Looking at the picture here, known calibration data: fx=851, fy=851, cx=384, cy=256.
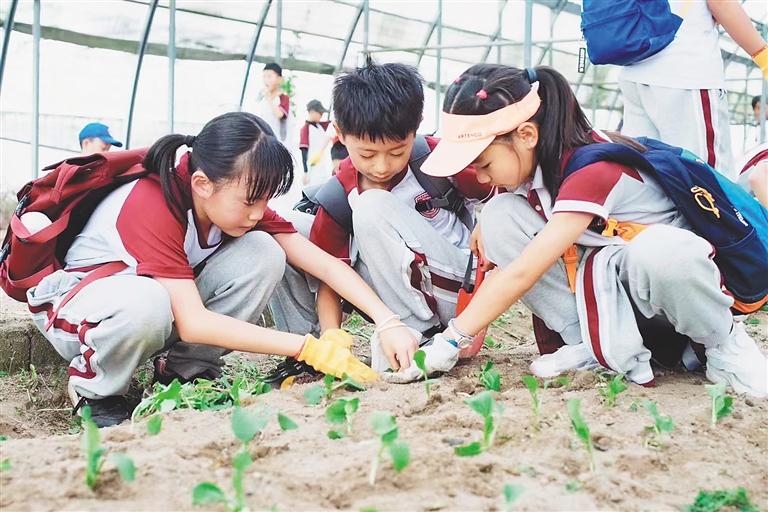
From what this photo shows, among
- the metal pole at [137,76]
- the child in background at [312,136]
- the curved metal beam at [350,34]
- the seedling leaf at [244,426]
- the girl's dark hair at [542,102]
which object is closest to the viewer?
the seedling leaf at [244,426]

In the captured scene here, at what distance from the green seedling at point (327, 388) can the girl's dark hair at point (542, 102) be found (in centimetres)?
75

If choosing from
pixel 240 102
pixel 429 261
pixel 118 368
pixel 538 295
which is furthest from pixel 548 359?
pixel 240 102

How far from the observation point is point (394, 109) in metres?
2.51

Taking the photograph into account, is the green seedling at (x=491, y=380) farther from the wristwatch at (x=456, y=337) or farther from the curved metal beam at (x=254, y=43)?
the curved metal beam at (x=254, y=43)

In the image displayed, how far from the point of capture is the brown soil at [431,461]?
4.48 ft

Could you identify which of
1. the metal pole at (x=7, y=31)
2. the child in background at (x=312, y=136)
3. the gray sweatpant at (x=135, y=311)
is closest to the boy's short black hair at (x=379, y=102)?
the gray sweatpant at (x=135, y=311)

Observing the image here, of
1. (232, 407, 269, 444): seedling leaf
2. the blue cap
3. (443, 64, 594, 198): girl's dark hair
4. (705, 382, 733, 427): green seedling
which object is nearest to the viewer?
(232, 407, 269, 444): seedling leaf

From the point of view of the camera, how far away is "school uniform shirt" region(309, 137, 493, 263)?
109 inches

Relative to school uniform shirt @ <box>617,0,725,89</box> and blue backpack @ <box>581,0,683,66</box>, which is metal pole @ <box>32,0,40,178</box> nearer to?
blue backpack @ <box>581,0,683,66</box>

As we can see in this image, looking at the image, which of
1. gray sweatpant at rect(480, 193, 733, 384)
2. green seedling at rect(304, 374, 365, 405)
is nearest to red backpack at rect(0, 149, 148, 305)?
green seedling at rect(304, 374, 365, 405)

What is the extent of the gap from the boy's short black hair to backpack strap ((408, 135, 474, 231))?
5.3 inches

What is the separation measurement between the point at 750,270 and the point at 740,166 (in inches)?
69.0

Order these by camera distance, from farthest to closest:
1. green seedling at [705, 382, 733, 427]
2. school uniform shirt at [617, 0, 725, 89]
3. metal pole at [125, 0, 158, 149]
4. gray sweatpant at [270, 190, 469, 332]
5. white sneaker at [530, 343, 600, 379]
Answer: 1. metal pole at [125, 0, 158, 149]
2. school uniform shirt at [617, 0, 725, 89]
3. gray sweatpant at [270, 190, 469, 332]
4. white sneaker at [530, 343, 600, 379]
5. green seedling at [705, 382, 733, 427]

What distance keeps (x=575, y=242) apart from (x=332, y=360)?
28.9 inches
